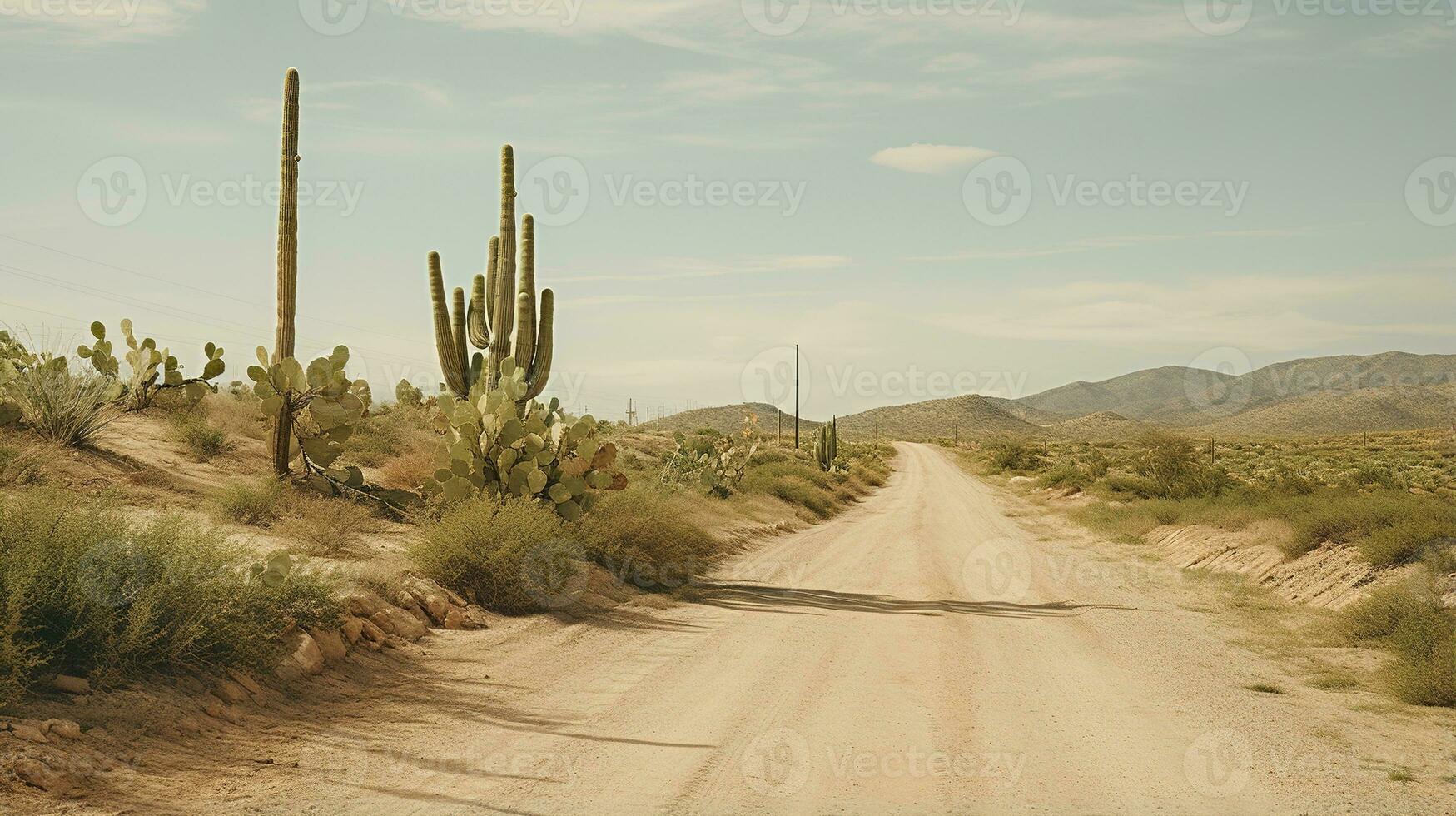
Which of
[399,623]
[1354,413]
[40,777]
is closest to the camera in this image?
[40,777]

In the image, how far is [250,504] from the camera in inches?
514

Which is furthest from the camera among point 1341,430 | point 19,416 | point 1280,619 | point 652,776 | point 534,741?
point 1341,430

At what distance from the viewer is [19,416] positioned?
14539mm

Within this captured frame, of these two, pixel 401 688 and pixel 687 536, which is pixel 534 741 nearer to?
pixel 401 688

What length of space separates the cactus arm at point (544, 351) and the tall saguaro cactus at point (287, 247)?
3.82 metres

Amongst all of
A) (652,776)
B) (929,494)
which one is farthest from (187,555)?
(929,494)

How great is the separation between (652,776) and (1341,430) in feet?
443

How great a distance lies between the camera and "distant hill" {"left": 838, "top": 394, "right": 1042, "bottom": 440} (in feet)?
544

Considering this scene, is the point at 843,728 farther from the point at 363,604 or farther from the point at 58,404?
the point at 58,404

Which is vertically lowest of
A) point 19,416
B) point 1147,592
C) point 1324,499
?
point 1147,592

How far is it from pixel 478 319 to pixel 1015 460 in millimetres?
45714

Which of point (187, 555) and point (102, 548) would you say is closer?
point (102, 548)

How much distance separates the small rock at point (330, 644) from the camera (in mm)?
8406

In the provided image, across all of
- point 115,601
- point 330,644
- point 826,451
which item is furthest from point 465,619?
point 826,451
